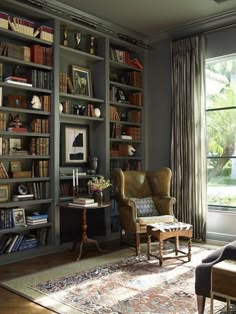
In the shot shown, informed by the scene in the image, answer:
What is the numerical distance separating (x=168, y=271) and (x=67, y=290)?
1126 millimetres

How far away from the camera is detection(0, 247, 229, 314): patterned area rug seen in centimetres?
277

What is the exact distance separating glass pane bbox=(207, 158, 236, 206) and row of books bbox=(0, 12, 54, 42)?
295cm

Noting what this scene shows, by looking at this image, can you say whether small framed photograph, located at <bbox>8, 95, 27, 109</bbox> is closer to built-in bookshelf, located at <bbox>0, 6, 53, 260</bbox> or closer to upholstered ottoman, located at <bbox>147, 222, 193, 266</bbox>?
built-in bookshelf, located at <bbox>0, 6, 53, 260</bbox>

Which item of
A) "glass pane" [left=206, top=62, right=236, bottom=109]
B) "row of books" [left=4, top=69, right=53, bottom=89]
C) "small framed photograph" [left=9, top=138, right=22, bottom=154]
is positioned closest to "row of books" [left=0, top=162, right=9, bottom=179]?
"small framed photograph" [left=9, top=138, right=22, bottom=154]

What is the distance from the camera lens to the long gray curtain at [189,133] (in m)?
5.19

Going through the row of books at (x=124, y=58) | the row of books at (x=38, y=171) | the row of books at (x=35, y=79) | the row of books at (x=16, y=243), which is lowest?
the row of books at (x=16, y=243)

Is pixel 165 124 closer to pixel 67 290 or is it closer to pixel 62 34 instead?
pixel 62 34

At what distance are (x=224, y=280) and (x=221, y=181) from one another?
315 centimetres

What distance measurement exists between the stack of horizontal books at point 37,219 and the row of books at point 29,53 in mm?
1953

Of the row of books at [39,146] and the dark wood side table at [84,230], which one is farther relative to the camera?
the row of books at [39,146]

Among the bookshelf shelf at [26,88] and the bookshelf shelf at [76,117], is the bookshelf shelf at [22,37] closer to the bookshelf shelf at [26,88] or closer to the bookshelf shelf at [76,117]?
the bookshelf shelf at [26,88]

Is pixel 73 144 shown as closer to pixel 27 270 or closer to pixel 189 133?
pixel 189 133

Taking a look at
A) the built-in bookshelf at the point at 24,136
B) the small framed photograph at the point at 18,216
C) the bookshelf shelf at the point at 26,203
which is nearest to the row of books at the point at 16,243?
the built-in bookshelf at the point at 24,136

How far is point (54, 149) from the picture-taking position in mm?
4543
